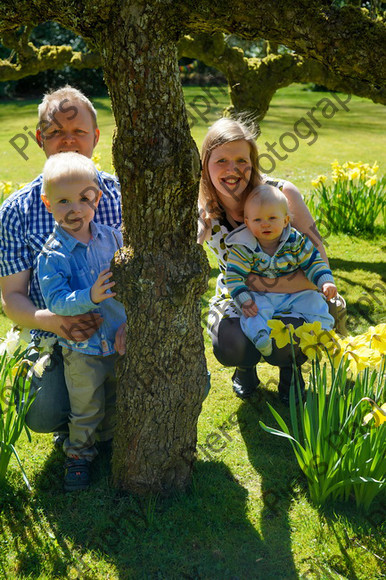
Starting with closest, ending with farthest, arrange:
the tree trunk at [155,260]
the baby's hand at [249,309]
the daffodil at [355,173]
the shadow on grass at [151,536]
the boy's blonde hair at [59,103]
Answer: the tree trunk at [155,260] → the shadow on grass at [151,536] → the boy's blonde hair at [59,103] → the baby's hand at [249,309] → the daffodil at [355,173]

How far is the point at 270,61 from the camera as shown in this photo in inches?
201

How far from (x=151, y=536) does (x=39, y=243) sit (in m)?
1.32

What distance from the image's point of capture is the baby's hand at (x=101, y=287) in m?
2.12

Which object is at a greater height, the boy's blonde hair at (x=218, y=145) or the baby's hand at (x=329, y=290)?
the boy's blonde hair at (x=218, y=145)

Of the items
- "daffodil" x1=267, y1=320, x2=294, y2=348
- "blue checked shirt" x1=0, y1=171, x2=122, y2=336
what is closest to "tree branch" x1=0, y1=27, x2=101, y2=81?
"blue checked shirt" x1=0, y1=171, x2=122, y2=336

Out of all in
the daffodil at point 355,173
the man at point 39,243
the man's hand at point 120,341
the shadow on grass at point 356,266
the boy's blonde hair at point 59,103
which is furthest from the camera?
the daffodil at point 355,173

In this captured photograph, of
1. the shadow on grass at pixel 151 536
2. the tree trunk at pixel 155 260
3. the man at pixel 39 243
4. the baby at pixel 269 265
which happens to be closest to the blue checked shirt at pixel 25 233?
the man at pixel 39 243

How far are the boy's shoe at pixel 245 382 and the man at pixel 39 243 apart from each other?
3.42 ft

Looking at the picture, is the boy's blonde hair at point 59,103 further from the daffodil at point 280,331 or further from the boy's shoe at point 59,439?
the boy's shoe at point 59,439

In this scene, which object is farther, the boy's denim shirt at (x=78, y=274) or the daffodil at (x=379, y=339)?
the boy's denim shirt at (x=78, y=274)

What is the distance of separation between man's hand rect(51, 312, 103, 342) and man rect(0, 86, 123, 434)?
0.04 meters

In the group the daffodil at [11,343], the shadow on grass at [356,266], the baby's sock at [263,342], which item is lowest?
the shadow on grass at [356,266]

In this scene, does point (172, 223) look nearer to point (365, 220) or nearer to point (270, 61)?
point (270, 61)

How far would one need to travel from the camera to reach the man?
8.14ft
